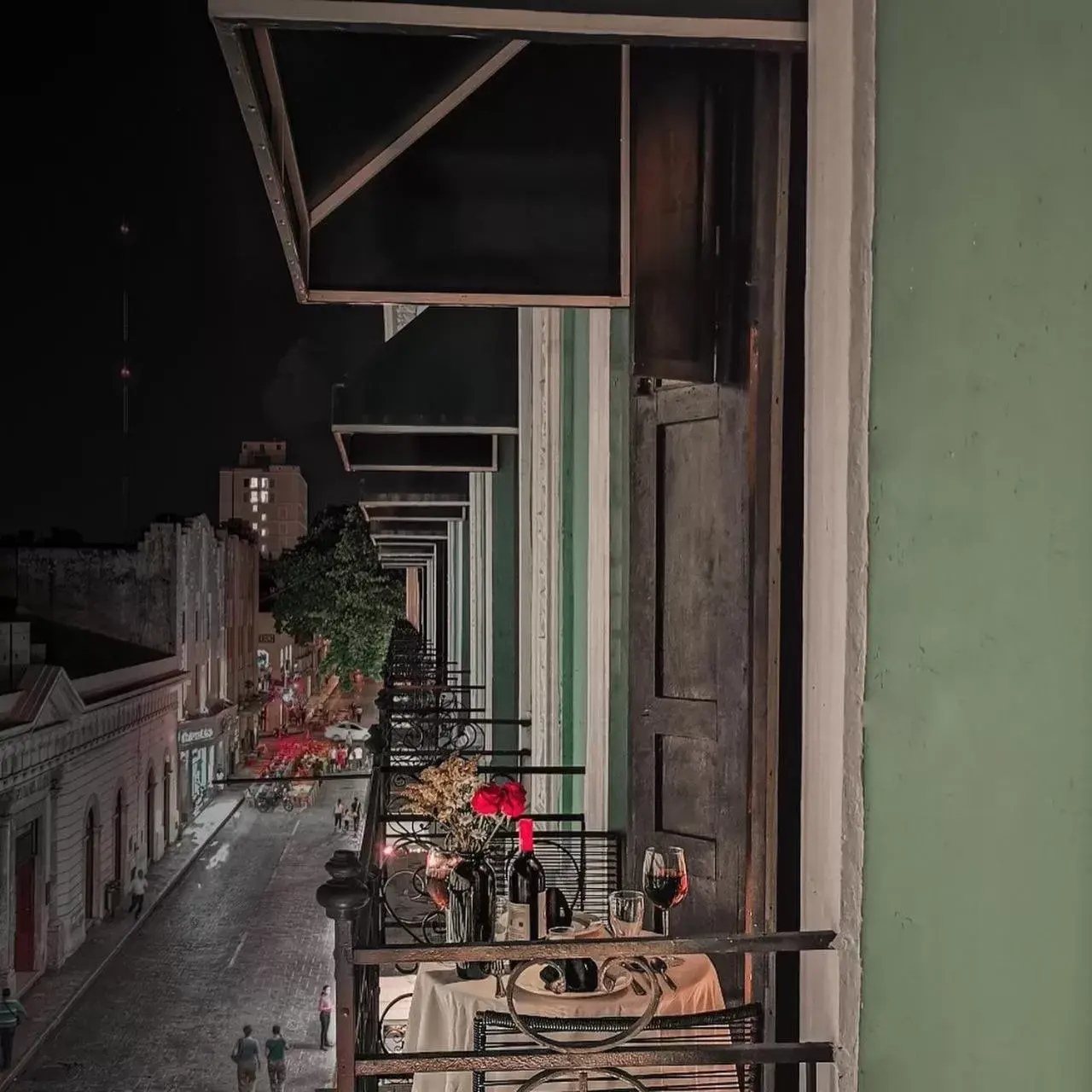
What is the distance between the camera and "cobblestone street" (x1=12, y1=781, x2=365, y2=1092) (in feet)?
51.3

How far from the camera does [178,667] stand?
118 feet

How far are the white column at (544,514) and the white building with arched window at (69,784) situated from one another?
15560 mm

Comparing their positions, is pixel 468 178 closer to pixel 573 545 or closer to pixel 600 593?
pixel 600 593

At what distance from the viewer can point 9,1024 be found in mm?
17312

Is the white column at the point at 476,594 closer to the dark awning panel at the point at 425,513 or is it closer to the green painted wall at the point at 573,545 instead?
the dark awning panel at the point at 425,513

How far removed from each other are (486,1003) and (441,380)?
22.1ft

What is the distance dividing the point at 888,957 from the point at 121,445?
71.2 m

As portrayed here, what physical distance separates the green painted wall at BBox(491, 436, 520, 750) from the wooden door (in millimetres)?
7034

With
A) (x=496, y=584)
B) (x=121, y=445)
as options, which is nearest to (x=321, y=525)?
(x=121, y=445)

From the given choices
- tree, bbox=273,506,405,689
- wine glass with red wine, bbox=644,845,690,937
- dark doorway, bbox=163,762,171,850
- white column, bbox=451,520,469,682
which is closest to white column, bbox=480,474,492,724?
white column, bbox=451,520,469,682

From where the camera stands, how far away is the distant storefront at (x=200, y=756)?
36312mm

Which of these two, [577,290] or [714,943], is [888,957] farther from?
[577,290]

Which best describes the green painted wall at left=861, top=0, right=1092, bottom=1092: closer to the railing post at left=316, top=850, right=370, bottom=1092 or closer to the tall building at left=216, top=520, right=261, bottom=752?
the railing post at left=316, top=850, right=370, bottom=1092

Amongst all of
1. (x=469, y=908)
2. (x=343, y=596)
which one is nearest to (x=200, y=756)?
(x=343, y=596)
